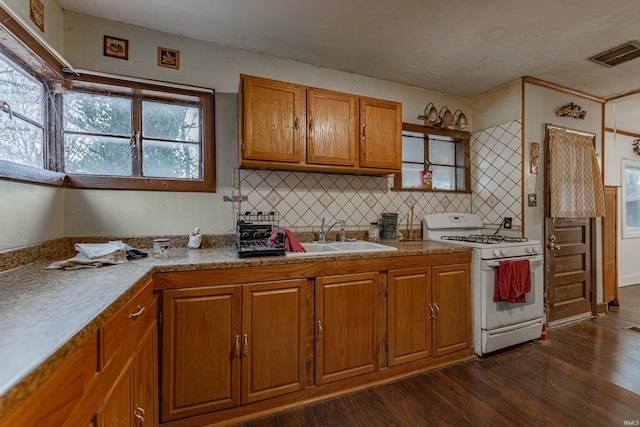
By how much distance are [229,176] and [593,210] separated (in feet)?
12.7

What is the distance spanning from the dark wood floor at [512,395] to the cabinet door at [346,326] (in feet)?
0.62

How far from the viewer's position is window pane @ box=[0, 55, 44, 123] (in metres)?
1.44

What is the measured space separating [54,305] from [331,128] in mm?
1906

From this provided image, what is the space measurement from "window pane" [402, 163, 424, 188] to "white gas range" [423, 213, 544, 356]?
2.37 ft

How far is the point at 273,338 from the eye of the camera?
171 cm

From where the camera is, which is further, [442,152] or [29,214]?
[442,152]

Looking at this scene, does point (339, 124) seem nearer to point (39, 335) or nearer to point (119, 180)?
point (119, 180)

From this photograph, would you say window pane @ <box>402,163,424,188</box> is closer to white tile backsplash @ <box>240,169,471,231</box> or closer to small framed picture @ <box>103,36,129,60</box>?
white tile backsplash @ <box>240,169,471,231</box>

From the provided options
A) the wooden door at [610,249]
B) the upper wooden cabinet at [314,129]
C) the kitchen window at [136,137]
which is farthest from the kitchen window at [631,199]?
the kitchen window at [136,137]

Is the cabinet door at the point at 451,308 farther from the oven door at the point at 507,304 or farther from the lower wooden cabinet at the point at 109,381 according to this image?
the lower wooden cabinet at the point at 109,381

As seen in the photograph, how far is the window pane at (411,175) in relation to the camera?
308 centimetres

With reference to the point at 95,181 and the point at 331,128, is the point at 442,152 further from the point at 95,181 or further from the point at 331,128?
the point at 95,181

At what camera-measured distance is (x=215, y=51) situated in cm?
227

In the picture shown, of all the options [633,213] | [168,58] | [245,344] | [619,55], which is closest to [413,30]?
[168,58]
